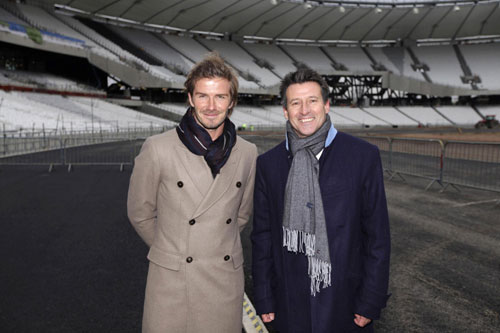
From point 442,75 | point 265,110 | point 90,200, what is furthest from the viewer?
point 442,75

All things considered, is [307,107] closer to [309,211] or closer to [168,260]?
[309,211]

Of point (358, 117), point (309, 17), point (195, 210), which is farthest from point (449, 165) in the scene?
point (309, 17)

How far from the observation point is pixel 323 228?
1.91 meters

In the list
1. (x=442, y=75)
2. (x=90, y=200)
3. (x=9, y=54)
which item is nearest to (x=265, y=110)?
(x=9, y=54)

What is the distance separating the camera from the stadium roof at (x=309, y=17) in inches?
1652

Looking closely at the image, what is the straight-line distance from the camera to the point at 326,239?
1916 mm

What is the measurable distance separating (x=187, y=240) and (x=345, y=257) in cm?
93

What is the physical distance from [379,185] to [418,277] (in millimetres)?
2826

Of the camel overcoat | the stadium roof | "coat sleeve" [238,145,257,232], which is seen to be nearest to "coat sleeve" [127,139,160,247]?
the camel overcoat

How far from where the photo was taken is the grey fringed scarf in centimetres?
192

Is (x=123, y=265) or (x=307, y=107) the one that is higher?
(x=307, y=107)

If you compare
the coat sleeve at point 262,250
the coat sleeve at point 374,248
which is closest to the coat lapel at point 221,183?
the coat sleeve at point 262,250

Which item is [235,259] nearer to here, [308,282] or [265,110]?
[308,282]

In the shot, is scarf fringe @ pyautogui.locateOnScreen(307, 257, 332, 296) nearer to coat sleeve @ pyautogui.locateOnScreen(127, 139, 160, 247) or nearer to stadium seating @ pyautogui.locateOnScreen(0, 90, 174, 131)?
coat sleeve @ pyautogui.locateOnScreen(127, 139, 160, 247)
